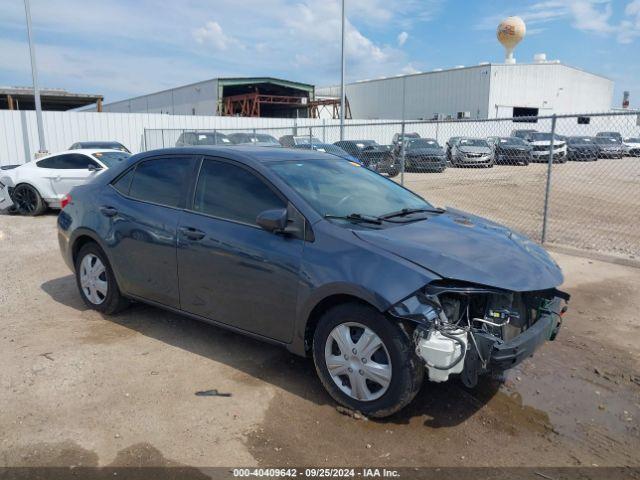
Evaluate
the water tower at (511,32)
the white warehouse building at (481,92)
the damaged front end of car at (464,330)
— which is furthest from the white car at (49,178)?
the water tower at (511,32)

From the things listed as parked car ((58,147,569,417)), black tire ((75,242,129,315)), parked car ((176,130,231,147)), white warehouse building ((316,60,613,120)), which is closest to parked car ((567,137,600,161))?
parked car ((176,130,231,147))

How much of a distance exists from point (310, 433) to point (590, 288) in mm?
4295

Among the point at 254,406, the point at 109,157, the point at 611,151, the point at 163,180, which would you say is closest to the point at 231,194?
the point at 163,180

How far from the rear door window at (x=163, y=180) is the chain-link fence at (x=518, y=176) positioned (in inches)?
225

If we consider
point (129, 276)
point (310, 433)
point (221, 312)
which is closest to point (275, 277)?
point (221, 312)

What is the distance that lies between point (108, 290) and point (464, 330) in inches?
134

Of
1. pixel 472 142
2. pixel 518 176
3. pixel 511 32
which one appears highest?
pixel 511 32

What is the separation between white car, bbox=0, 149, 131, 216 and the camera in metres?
11.0

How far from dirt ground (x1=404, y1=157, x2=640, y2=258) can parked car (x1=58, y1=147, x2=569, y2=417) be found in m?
5.30

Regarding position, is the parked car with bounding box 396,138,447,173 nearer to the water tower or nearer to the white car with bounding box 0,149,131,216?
the white car with bounding box 0,149,131,216

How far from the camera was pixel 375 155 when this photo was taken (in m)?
17.4

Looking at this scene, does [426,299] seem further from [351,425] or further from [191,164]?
[191,164]

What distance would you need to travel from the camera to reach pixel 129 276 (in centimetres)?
458

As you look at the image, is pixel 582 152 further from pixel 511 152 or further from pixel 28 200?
pixel 28 200
